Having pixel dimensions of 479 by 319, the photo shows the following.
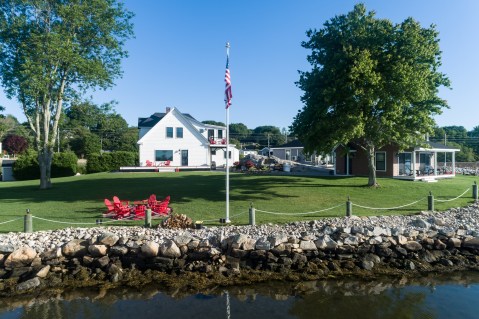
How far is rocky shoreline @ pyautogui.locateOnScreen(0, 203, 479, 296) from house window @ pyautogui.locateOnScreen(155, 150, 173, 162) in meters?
29.4

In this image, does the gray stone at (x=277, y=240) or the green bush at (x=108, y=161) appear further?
the green bush at (x=108, y=161)

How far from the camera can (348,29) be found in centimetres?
2144

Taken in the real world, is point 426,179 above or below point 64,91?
below

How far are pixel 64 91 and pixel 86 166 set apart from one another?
15434 mm

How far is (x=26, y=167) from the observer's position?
123ft

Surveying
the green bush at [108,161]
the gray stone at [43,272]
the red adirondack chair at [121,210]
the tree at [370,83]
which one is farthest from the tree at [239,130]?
the gray stone at [43,272]

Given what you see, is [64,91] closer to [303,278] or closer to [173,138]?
[173,138]

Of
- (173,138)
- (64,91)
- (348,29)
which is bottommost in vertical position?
(173,138)

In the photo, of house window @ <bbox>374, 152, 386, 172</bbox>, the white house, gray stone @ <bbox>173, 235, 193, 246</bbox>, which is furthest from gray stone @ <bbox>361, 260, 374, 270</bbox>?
the white house

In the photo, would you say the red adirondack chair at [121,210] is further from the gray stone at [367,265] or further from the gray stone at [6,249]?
the gray stone at [367,265]

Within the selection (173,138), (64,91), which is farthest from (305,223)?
(173,138)

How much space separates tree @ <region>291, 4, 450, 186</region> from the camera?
64.5ft

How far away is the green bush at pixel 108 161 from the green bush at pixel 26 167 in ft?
18.2

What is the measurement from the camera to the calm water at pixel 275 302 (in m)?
7.83
